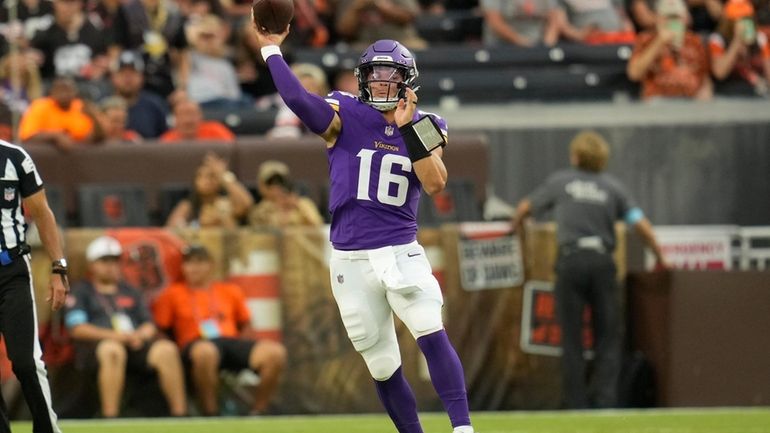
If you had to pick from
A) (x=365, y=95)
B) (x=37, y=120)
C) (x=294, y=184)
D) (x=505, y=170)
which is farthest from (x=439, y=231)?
(x=365, y=95)

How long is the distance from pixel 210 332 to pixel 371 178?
4.66 metres

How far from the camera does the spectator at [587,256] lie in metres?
11.7

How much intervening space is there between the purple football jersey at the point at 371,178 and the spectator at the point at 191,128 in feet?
18.1

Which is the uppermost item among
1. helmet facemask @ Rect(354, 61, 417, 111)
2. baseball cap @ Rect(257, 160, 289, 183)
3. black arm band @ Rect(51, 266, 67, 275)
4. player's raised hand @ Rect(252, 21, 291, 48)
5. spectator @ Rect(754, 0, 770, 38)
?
spectator @ Rect(754, 0, 770, 38)

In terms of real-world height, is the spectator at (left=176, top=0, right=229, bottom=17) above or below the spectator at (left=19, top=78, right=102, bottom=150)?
above

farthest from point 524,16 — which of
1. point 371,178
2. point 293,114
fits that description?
point 371,178

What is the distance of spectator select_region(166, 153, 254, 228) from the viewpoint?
1201 cm

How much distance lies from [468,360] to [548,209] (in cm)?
137

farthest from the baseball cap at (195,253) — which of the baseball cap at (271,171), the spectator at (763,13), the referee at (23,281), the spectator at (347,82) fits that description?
the spectator at (763,13)

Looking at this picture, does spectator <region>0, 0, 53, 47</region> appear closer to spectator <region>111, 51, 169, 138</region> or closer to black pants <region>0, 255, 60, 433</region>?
spectator <region>111, 51, 169, 138</region>

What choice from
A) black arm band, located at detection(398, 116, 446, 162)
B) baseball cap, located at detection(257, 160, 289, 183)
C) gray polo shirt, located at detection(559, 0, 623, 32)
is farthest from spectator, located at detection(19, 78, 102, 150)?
black arm band, located at detection(398, 116, 446, 162)

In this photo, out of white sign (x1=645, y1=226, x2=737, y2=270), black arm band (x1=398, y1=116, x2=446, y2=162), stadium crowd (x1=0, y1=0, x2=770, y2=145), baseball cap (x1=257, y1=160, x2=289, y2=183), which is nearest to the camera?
black arm band (x1=398, y1=116, x2=446, y2=162)

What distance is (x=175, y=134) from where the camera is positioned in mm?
12945

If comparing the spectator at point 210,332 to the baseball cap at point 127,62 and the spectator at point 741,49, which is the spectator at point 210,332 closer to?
the baseball cap at point 127,62
